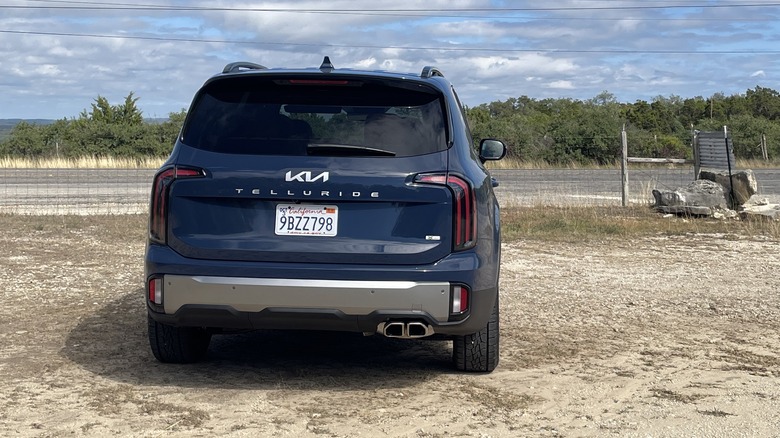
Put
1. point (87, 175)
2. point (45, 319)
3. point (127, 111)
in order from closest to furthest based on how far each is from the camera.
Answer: point (45, 319) → point (87, 175) → point (127, 111)

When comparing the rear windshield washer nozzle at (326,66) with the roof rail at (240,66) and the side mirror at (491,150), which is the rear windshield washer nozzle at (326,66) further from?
the side mirror at (491,150)

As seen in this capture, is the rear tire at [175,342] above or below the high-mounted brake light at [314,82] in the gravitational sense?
below

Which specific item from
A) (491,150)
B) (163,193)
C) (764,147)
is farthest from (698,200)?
(764,147)

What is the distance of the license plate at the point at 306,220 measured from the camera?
5.41 metres

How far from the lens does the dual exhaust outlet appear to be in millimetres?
5484

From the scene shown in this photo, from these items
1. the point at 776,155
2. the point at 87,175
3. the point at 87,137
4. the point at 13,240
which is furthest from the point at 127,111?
the point at 13,240

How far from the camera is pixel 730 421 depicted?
5.23 metres

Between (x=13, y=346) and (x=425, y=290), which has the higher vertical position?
(x=425, y=290)

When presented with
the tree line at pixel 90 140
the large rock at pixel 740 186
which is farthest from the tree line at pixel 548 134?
the large rock at pixel 740 186

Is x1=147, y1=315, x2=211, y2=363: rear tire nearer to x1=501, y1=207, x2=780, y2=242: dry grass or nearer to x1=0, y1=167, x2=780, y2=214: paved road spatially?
x1=501, y1=207, x2=780, y2=242: dry grass

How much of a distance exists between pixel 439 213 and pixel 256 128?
1.14 metres

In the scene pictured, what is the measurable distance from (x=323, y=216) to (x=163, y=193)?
2.99 ft

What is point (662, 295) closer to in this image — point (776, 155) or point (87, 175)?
point (87, 175)

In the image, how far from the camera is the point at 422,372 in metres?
6.38
